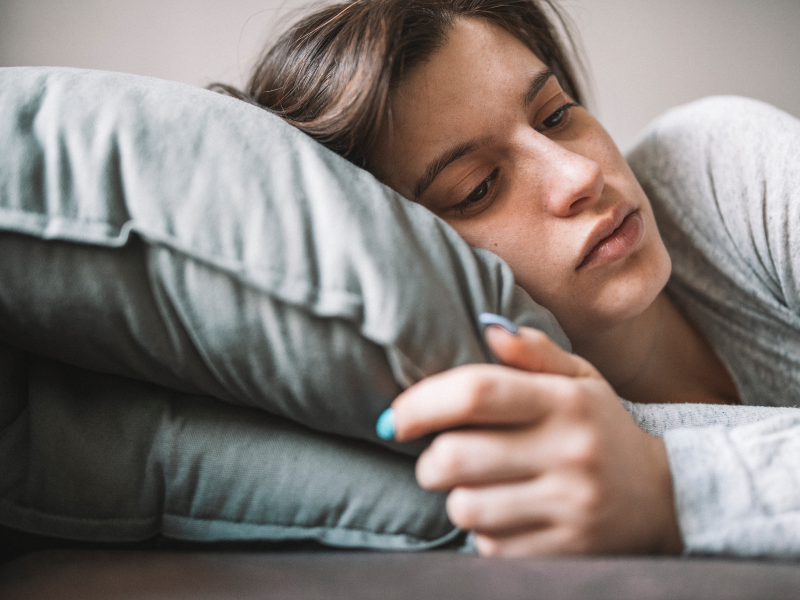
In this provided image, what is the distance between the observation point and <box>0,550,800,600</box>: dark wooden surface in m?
0.28

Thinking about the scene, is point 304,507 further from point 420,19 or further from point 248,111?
point 420,19

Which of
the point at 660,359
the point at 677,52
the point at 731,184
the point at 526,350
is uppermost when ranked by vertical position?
the point at 677,52

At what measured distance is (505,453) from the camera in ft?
1.22

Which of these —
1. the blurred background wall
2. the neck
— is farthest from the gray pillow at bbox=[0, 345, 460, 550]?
the blurred background wall

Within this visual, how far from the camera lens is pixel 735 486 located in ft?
1.25

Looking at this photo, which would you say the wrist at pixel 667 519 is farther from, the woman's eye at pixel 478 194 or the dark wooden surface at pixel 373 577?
the woman's eye at pixel 478 194

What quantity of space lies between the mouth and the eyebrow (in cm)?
18

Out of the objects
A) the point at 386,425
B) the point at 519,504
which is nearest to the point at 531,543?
the point at 519,504

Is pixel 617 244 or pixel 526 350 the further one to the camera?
pixel 617 244

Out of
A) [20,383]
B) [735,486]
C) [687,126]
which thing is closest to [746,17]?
[687,126]

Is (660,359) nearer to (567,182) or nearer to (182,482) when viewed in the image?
(567,182)

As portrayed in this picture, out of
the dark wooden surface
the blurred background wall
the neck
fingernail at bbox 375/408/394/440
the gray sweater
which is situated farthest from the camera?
the blurred background wall

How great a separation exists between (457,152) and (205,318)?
37cm

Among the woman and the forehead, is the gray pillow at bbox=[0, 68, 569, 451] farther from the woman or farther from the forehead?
the forehead
